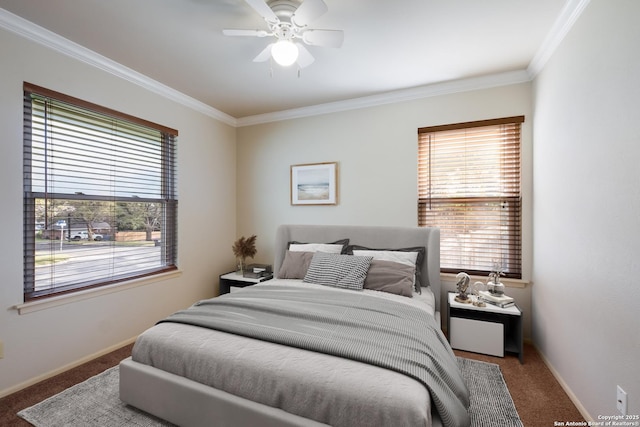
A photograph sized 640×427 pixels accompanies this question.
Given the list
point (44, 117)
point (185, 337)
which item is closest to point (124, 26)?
point (44, 117)

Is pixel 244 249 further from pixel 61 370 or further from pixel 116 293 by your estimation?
pixel 61 370

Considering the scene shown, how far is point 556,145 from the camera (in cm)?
220

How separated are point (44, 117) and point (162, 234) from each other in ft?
4.69

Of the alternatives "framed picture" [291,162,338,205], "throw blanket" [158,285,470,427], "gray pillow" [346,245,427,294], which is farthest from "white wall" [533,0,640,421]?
"framed picture" [291,162,338,205]

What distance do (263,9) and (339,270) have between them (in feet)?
6.81

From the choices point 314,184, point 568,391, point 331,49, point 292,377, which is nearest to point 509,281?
point 568,391

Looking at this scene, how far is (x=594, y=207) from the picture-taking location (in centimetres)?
166

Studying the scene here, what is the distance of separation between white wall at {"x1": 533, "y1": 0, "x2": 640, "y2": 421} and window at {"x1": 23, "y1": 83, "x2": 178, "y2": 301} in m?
3.57

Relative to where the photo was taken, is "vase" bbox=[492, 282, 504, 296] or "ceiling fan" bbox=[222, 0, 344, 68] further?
"vase" bbox=[492, 282, 504, 296]

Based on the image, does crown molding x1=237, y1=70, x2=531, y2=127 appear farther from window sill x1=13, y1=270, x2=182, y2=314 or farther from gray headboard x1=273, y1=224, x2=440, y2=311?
window sill x1=13, y1=270, x2=182, y2=314

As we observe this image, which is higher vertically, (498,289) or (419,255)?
(419,255)

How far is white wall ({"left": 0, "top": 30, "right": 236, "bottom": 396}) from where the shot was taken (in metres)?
2.00

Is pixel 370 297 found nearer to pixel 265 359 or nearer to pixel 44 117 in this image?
pixel 265 359

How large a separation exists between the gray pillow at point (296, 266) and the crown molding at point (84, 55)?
85.6 inches
